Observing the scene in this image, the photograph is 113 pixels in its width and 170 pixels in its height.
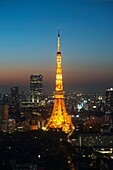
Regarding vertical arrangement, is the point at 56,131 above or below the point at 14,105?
below

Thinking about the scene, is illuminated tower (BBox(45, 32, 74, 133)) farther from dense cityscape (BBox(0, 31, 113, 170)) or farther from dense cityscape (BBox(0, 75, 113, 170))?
dense cityscape (BBox(0, 75, 113, 170))

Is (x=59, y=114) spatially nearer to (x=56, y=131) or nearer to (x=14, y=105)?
(x=56, y=131)

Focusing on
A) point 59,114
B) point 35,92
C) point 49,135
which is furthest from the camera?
point 35,92

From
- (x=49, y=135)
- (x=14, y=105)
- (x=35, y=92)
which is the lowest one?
(x=49, y=135)

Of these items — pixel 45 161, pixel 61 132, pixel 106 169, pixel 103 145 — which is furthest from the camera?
pixel 61 132

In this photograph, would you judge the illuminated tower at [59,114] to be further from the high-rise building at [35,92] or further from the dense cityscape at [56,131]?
the high-rise building at [35,92]

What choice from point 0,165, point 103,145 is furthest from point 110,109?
point 0,165

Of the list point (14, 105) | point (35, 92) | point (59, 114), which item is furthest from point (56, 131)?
point (35, 92)

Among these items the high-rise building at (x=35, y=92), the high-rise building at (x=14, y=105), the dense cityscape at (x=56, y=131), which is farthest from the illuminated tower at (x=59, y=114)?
the high-rise building at (x=35, y=92)

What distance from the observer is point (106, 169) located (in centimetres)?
402

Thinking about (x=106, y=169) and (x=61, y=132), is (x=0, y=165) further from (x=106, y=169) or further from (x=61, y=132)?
(x=61, y=132)

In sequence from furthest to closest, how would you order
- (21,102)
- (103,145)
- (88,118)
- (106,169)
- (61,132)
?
(21,102) < (88,118) < (61,132) < (103,145) < (106,169)

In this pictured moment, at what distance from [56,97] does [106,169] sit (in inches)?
166

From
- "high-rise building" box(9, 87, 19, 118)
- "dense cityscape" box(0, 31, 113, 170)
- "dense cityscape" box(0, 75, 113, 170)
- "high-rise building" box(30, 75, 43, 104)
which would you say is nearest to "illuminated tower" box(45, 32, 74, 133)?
"dense cityscape" box(0, 31, 113, 170)
